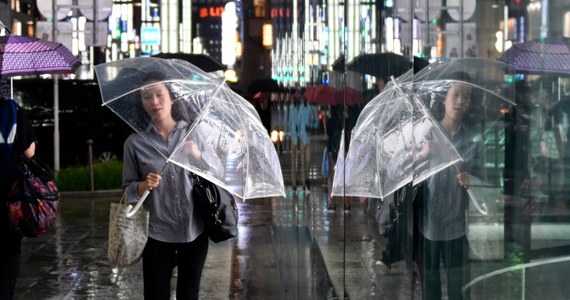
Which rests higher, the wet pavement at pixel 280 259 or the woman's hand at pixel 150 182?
the woman's hand at pixel 150 182

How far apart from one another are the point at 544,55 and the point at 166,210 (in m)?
3.89

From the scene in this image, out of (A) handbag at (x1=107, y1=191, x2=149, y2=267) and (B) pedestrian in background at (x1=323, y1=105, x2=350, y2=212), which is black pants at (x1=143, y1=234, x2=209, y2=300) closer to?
(A) handbag at (x1=107, y1=191, x2=149, y2=267)

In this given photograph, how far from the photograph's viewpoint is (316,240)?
19.7 feet

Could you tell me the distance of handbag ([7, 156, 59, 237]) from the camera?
19.2 feet

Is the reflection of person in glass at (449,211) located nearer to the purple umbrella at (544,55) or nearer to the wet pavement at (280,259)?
the wet pavement at (280,259)

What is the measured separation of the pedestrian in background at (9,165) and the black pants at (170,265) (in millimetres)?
798

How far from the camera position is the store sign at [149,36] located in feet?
225

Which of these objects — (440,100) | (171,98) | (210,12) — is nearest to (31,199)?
(171,98)

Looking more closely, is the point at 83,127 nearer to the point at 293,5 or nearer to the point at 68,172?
the point at 68,172

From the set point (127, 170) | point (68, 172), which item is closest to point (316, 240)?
point (127, 170)

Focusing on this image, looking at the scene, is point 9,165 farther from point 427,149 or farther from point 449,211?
point 449,211

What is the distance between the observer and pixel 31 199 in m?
5.90

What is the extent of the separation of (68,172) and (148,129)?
15479mm

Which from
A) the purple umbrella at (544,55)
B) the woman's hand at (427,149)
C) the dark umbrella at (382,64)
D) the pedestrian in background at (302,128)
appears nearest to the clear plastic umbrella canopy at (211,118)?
the pedestrian in background at (302,128)
